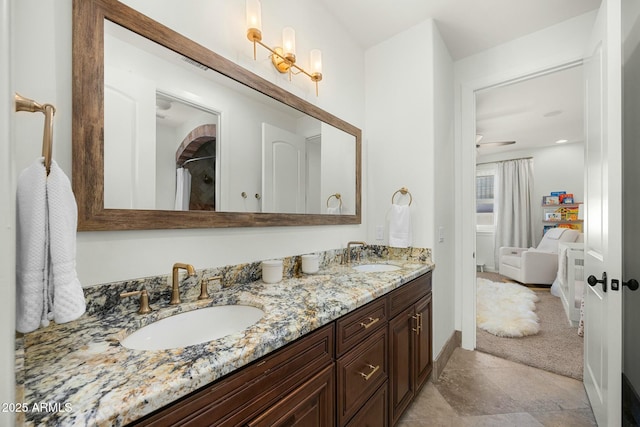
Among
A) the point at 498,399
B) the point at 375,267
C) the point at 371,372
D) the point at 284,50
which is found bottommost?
the point at 498,399

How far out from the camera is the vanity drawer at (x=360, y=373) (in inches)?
41.1

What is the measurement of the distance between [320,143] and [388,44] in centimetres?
114

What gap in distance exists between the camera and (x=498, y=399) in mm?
1737

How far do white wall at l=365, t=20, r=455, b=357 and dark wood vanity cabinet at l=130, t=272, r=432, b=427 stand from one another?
0.46m

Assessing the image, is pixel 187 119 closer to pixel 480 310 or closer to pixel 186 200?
pixel 186 200

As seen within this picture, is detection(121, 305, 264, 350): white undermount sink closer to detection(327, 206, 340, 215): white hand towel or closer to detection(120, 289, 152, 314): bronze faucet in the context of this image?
detection(120, 289, 152, 314): bronze faucet

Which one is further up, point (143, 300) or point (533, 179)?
point (533, 179)

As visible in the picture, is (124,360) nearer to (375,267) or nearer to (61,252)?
(61,252)

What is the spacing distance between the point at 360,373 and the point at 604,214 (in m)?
1.36

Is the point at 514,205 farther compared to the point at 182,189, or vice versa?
the point at 514,205

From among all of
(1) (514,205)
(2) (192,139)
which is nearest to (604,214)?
(2) (192,139)

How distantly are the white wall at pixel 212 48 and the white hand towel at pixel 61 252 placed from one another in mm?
208

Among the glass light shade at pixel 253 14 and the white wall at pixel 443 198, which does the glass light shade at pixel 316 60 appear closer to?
the glass light shade at pixel 253 14

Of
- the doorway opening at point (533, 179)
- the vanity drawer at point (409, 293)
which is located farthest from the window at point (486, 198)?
the vanity drawer at point (409, 293)
